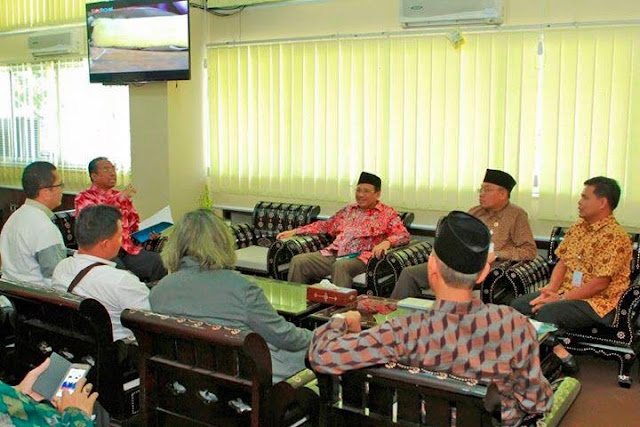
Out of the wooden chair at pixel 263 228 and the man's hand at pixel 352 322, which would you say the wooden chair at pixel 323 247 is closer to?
the wooden chair at pixel 263 228

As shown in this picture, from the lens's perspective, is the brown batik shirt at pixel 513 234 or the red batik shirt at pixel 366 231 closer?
the brown batik shirt at pixel 513 234

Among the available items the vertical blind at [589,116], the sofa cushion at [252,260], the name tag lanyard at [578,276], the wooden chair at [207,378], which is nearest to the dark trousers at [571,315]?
the name tag lanyard at [578,276]

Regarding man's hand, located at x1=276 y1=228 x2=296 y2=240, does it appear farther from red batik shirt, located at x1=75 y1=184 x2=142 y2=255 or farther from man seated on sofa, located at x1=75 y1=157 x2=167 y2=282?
red batik shirt, located at x1=75 y1=184 x2=142 y2=255

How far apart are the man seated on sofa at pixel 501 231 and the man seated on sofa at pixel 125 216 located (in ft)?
6.51

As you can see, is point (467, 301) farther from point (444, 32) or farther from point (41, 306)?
point (444, 32)

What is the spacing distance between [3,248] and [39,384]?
199cm

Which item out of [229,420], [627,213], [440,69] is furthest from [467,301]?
[440,69]

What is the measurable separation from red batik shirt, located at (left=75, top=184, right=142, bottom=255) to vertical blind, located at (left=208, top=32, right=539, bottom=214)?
52.6 inches

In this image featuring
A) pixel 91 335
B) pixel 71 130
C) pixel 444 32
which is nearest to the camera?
pixel 91 335

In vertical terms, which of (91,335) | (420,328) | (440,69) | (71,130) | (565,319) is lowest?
(565,319)

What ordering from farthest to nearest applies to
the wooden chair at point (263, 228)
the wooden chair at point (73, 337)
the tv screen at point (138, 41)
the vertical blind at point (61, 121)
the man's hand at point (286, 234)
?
the vertical blind at point (61, 121), the tv screen at point (138, 41), the wooden chair at point (263, 228), the man's hand at point (286, 234), the wooden chair at point (73, 337)

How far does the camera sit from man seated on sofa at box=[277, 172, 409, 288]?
5.58m

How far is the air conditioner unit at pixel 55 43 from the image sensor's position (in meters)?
7.88

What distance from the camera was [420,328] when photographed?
6.67 ft
